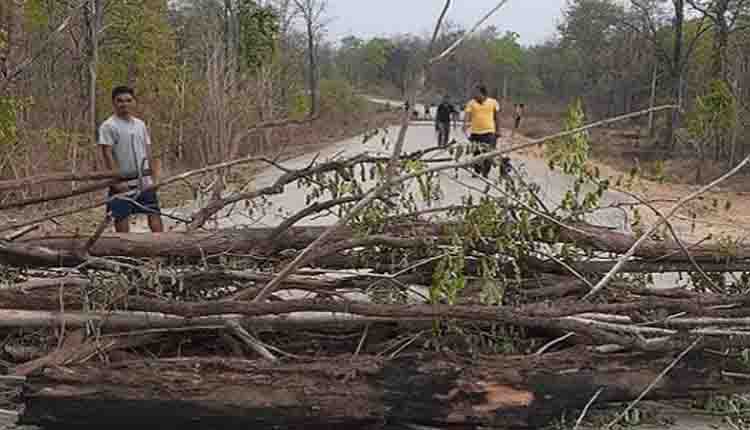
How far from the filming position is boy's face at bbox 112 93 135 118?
17.4ft

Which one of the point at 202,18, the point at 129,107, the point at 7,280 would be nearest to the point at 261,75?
the point at 202,18

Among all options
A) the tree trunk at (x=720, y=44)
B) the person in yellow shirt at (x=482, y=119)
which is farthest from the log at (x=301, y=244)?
the tree trunk at (x=720, y=44)

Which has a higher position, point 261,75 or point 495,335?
point 261,75

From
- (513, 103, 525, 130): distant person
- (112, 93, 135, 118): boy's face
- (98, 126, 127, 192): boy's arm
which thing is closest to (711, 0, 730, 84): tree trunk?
(513, 103, 525, 130): distant person

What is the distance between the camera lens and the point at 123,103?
532 cm

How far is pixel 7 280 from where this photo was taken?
3.47 meters

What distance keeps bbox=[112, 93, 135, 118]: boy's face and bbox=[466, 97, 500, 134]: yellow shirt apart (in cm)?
517

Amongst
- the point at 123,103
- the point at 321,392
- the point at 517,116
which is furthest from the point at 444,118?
the point at 321,392

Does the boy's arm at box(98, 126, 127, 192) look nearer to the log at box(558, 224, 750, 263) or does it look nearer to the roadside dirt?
the roadside dirt

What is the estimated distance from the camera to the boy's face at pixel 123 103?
5297mm

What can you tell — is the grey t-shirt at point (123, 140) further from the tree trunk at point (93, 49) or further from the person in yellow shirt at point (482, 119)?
the person in yellow shirt at point (482, 119)

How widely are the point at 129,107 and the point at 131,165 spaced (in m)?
0.41

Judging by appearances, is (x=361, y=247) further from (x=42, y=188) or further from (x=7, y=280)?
(x=42, y=188)

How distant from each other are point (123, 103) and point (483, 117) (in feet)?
17.5
